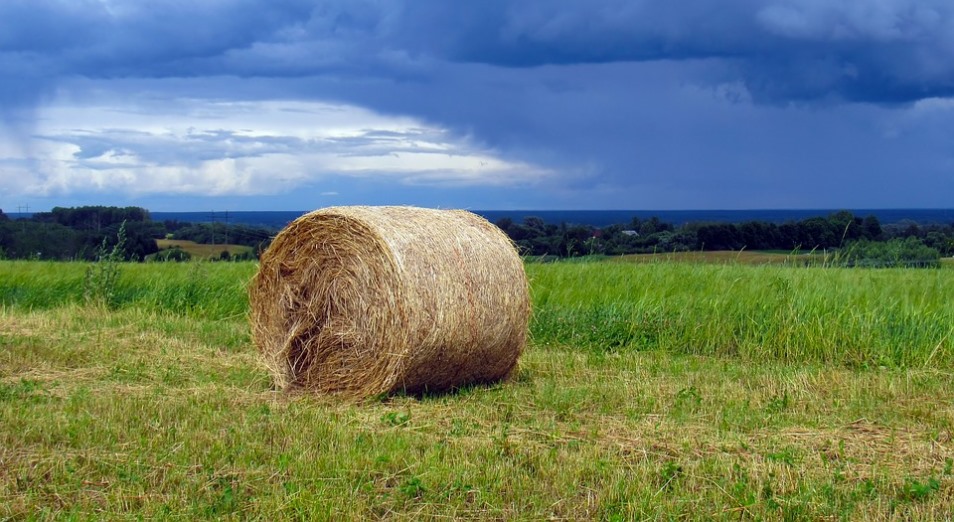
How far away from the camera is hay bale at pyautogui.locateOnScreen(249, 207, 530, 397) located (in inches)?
331

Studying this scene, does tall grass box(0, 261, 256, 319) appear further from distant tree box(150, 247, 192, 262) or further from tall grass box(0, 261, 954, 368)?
distant tree box(150, 247, 192, 262)

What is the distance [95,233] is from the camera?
22.2 m

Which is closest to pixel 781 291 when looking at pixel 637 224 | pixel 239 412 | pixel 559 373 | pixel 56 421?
pixel 559 373

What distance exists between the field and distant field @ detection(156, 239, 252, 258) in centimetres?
831

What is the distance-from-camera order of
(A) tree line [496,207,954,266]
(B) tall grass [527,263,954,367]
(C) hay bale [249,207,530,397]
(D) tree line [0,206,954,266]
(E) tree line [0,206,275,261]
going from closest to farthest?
(C) hay bale [249,207,530,397] < (B) tall grass [527,263,954,367] < (A) tree line [496,207,954,266] < (D) tree line [0,206,954,266] < (E) tree line [0,206,275,261]

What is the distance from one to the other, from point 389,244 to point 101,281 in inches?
316

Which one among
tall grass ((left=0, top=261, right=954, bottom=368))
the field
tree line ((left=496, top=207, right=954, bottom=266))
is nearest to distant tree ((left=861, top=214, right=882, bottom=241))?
tree line ((left=496, top=207, right=954, bottom=266))

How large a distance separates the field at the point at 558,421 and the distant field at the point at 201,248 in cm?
831

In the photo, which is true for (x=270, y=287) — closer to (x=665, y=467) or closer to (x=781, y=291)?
(x=665, y=467)

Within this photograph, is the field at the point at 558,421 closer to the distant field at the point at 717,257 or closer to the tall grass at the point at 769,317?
the tall grass at the point at 769,317

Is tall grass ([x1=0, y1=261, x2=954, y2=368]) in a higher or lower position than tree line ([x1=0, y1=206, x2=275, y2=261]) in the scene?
lower

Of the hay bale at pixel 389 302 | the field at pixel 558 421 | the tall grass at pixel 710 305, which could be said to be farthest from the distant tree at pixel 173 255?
the hay bale at pixel 389 302

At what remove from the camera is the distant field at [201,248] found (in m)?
21.9

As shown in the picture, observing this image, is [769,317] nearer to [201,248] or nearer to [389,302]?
[389,302]
